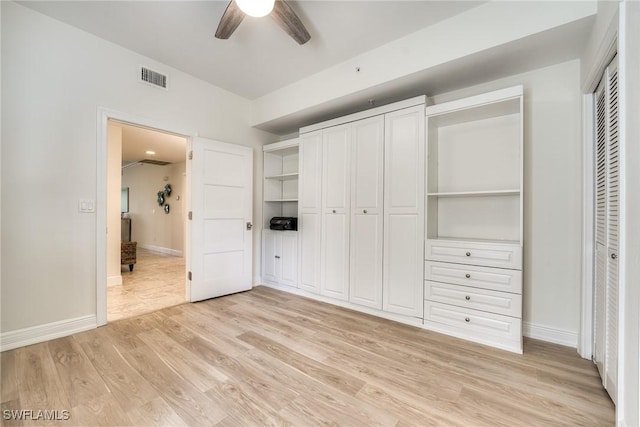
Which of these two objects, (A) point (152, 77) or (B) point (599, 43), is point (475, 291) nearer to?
(B) point (599, 43)

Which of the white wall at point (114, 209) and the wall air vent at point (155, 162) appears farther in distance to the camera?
the wall air vent at point (155, 162)

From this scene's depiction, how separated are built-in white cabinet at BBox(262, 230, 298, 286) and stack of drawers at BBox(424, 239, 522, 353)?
5.88 feet

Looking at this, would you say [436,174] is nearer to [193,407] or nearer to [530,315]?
[530,315]

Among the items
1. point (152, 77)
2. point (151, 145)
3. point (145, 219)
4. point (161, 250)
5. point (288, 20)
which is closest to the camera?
point (288, 20)

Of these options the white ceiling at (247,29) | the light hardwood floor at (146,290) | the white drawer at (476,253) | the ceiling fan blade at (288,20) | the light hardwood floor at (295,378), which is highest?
the white ceiling at (247,29)

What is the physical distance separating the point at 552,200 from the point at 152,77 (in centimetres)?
420

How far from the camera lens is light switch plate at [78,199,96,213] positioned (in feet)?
8.04

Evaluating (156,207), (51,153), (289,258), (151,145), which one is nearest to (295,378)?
(289,258)

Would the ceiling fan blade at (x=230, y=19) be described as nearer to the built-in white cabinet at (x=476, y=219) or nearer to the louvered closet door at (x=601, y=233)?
the built-in white cabinet at (x=476, y=219)

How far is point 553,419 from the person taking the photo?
141 centimetres

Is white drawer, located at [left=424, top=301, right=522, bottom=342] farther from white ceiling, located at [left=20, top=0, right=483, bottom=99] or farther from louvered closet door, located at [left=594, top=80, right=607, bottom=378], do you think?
white ceiling, located at [left=20, top=0, right=483, bottom=99]

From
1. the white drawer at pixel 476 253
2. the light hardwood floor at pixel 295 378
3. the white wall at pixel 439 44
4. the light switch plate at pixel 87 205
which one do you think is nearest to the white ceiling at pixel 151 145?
the light switch plate at pixel 87 205

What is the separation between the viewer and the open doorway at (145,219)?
3576mm

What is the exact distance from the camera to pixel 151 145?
5.52 meters
